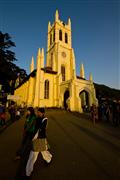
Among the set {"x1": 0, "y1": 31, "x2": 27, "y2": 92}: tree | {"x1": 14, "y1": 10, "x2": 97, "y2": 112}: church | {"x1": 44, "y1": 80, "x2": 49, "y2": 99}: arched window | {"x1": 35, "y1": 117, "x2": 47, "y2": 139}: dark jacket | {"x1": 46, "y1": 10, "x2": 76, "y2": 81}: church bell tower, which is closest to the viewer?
{"x1": 35, "y1": 117, "x2": 47, "y2": 139}: dark jacket

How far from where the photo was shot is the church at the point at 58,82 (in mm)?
27786

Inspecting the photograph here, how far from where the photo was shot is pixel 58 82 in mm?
31656

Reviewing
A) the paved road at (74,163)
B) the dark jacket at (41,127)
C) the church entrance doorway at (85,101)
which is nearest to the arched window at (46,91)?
the church entrance doorway at (85,101)

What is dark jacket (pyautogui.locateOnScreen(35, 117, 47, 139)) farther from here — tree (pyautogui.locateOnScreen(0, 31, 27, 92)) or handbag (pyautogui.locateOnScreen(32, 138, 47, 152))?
tree (pyautogui.locateOnScreen(0, 31, 27, 92))

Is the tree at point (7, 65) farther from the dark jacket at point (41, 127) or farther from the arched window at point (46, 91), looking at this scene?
the dark jacket at point (41, 127)

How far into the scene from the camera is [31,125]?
14.4 feet

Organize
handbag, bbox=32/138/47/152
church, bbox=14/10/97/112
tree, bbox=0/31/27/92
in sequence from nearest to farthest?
handbag, bbox=32/138/47/152
tree, bbox=0/31/27/92
church, bbox=14/10/97/112

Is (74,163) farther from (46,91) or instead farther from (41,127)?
(46,91)

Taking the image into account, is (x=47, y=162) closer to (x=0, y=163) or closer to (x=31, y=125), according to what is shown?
(x=31, y=125)

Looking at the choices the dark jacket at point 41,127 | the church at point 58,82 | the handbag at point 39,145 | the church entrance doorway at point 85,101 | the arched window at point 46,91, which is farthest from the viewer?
the arched window at point 46,91

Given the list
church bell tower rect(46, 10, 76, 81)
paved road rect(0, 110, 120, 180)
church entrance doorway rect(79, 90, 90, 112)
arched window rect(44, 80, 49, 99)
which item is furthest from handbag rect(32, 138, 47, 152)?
church bell tower rect(46, 10, 76, 81)

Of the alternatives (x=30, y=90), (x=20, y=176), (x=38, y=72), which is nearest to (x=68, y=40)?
(x=38, y=72)

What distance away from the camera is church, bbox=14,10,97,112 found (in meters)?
27.8

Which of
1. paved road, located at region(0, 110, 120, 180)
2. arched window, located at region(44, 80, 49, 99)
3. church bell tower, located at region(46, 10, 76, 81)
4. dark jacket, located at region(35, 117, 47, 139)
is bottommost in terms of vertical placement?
paved road, located at region(0, 110, 120, 180)
